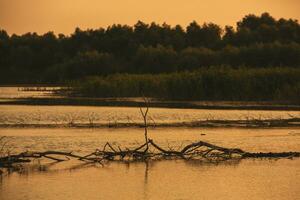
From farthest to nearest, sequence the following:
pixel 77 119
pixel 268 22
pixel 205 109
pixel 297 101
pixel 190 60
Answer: pixel 268 22 → pixel 190 60 → pixel 297 101 → pixel 205 109 → pixel 77 119

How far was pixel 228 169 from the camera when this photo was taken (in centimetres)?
1942

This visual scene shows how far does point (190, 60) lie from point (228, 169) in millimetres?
49464

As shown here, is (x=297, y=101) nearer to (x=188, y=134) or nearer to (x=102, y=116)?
(x=102, y=116)

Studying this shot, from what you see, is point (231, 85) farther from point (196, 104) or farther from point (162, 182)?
point (162, 182)

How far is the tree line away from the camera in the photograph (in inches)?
2589

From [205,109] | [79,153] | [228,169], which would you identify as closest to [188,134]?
[79,153]

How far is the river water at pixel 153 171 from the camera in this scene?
1650 cm

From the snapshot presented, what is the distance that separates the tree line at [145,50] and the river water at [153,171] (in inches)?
1386

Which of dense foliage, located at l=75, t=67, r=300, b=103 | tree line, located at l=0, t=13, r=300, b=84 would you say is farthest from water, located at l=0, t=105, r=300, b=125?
tree line, located at l=0, t=13, r=300, b=84

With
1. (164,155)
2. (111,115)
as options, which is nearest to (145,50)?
(111,115)

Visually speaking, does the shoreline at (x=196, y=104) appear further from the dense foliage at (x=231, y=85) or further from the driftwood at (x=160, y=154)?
the driftwood at (x=160, y=154)

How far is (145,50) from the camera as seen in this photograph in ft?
238

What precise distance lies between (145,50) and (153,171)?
2111 inches

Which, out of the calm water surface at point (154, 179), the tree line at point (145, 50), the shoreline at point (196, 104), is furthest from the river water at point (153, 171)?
the tree line at point (145, 50)
